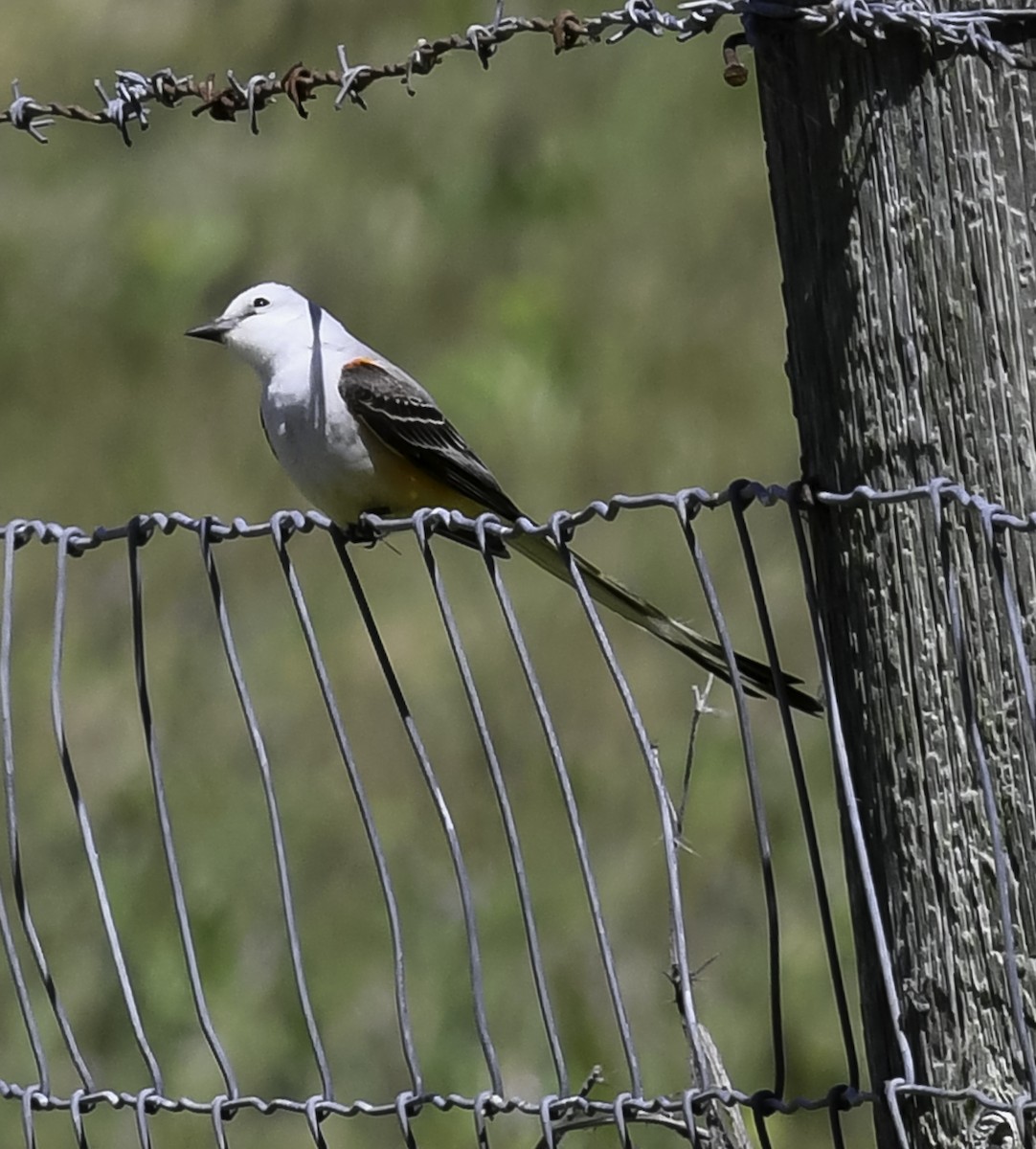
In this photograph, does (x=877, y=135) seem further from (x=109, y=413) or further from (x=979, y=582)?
(x=109, y=413)

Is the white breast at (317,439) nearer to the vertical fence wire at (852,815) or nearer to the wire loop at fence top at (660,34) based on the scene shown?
the wire loop at fence top at (660,34)

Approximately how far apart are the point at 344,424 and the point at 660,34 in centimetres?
171

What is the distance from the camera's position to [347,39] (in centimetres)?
1112

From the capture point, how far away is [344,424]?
4.35 metres

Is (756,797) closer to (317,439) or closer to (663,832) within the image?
(663,832)

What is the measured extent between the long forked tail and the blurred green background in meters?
2.24

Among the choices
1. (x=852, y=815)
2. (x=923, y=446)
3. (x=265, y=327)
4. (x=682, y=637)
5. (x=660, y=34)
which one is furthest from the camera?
(x=265, y=327)

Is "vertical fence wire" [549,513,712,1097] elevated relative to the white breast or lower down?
lower down

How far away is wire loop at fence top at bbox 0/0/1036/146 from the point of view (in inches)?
89.9

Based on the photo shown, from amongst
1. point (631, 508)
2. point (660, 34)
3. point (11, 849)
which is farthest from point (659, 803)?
point (660, 34)

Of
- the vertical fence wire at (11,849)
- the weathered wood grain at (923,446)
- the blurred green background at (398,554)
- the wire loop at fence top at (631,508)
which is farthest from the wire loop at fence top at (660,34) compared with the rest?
the blurred green background at (398,554)

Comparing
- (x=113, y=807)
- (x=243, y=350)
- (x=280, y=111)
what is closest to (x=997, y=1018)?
(x=243, y=350)

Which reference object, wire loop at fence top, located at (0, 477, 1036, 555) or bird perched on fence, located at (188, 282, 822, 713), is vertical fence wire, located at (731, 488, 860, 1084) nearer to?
wire loop at fence top, located at (0, 477, 1036, 555)

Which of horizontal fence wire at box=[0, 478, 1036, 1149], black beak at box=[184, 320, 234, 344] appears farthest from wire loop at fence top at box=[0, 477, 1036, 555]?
black beak at box=[184, 320, 234, 344]
